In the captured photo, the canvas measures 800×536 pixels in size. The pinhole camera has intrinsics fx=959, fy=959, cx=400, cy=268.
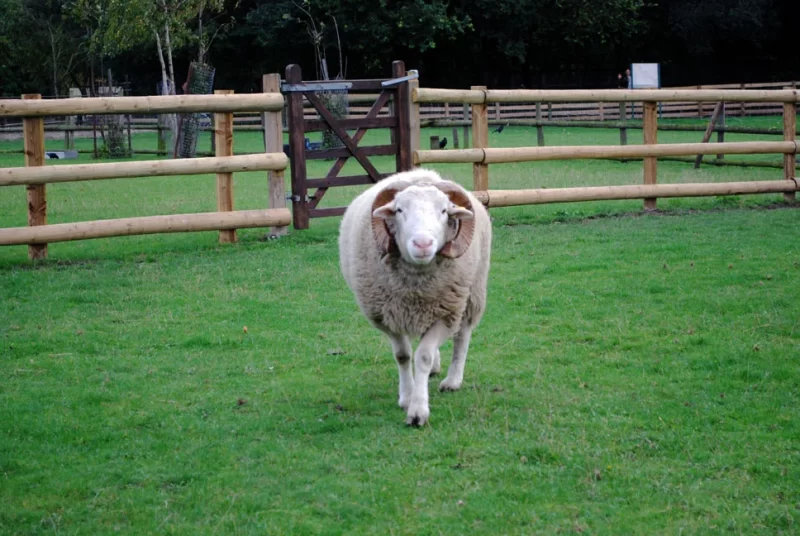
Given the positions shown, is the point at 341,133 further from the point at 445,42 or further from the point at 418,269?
the point at 445,42

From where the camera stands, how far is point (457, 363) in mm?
5602

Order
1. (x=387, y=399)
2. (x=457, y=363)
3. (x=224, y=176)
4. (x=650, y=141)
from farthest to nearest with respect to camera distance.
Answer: (x=650, y=141) → (x=224, y=176) → (x=457, y=363) → (x=387, y=399)

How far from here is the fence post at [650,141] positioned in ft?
39.8

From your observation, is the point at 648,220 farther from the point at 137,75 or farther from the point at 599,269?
→ the point at 137,75

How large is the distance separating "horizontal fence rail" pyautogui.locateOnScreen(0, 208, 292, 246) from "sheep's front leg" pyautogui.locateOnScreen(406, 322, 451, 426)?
5.18 metres

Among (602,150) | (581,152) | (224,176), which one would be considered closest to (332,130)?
(224,176)

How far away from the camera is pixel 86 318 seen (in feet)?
24.1

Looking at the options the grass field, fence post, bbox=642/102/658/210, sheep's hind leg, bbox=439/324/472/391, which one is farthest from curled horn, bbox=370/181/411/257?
fence post, bbox=642/102/658/210

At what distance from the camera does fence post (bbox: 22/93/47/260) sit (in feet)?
31.3

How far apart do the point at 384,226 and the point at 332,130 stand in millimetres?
6321

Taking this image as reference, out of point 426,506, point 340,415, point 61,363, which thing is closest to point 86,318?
point 61,363

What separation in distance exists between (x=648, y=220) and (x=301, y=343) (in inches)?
239

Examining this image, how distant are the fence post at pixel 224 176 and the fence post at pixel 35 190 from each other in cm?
182

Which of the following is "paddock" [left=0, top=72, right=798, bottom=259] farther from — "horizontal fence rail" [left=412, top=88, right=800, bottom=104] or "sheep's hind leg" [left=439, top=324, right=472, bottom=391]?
"sheep's hind leg" [left=439, top=324, right=472, bottom=391]
